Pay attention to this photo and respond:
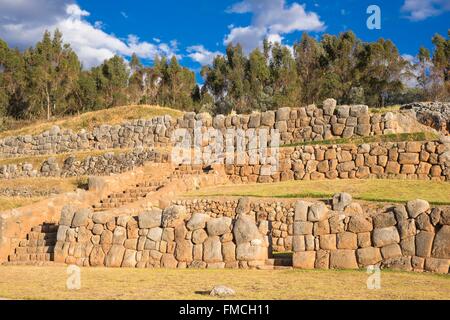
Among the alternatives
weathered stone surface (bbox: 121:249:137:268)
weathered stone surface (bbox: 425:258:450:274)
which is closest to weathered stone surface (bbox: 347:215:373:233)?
weathered stone surface (bbox: 425:258:450:274)

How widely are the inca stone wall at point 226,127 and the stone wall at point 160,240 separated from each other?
48.4ft

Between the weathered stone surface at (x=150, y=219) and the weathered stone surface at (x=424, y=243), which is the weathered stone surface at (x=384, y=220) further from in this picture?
the weathered stone surface at (x=150, y=219)

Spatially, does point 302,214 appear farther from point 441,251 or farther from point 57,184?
point 57,184

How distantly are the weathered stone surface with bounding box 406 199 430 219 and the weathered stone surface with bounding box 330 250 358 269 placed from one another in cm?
145

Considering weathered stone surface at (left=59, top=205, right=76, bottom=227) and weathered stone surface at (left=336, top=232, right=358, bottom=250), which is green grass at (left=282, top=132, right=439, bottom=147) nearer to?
weathered stone surface at (left=336, top=232, right=358, bottom=250)

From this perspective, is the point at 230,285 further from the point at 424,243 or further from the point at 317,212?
the point at 424,243

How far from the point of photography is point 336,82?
4538 cm

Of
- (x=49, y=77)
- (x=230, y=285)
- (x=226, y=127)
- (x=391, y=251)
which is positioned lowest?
(x=230, y=285)

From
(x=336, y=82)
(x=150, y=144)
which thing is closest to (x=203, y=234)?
(x=150, y=144)

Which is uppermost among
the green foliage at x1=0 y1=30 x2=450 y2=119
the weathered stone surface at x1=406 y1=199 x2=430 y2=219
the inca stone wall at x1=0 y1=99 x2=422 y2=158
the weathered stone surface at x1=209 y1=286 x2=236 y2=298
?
the green foliage at x1=0 y1=30 x2=450 y2=119

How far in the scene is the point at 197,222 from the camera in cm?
1216

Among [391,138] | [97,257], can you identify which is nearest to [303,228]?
[97,257]

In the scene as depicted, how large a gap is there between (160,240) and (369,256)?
5192 mm

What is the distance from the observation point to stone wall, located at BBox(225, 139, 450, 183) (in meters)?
20.3
